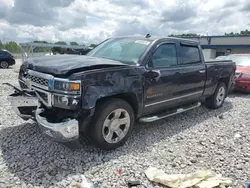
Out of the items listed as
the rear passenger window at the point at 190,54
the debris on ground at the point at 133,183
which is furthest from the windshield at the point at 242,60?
the debris on ground at the point at 133,183

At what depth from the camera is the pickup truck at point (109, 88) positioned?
118 inches

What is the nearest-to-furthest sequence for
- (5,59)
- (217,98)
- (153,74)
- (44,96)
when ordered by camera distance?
(44,96), (153,74), (217,98), (5,59)

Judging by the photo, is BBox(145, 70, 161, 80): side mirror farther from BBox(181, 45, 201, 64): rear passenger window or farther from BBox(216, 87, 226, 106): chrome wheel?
BBox(216, 87, 226, 106): chrome wheel

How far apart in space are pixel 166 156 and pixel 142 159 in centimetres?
41

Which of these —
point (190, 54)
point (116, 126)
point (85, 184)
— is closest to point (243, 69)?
point (190, 54)

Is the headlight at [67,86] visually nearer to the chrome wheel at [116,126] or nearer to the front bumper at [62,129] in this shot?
the front bumper at [62,129]

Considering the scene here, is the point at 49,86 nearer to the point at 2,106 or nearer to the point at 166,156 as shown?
the point at 166,156

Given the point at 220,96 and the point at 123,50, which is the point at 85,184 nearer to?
the point at 123,50

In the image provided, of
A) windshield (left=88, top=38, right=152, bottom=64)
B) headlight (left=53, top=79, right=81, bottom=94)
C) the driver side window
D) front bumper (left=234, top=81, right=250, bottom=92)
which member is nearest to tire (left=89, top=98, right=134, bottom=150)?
headlight (left=53, top=79, right=81, bottom=94)

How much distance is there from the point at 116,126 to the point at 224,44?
93.5ft

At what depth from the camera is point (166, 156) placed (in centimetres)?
354

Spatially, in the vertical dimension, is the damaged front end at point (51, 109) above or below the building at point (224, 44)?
below

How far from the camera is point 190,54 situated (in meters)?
5.02

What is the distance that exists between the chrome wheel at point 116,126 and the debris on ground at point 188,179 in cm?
78
